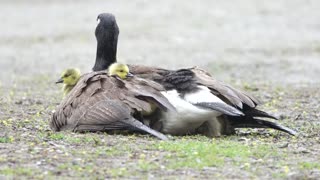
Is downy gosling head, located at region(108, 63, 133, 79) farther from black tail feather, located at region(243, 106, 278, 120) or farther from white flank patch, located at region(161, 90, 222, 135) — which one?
black tail feather, located at region(243, 106, 278, 120)

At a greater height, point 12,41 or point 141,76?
point 141,76

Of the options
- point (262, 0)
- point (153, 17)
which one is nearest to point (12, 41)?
point (153, 17)

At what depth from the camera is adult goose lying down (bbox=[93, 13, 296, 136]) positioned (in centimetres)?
942

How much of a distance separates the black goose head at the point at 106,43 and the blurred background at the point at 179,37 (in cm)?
601

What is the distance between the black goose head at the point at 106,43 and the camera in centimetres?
1139

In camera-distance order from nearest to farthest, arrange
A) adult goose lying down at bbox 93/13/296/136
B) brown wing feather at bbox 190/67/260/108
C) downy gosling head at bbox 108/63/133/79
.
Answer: adult goose lying down at bbox 93/13/296/136, brown wing feather at bbox 190/67/260/108, downy gosling head at bbox 108/63/133/79

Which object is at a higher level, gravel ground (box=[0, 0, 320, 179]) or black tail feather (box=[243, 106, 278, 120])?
black tail feather (box=[243, 106, 278, 120])

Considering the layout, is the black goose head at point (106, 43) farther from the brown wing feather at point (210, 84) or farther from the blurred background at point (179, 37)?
the blurred background at point (179, 37)

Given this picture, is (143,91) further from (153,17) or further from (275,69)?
(153,17)

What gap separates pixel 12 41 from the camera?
23.7 m

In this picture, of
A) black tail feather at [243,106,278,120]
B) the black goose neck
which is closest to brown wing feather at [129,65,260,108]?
black tail feather at [243,106,278,120]

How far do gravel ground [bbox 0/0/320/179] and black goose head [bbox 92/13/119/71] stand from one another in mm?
1034

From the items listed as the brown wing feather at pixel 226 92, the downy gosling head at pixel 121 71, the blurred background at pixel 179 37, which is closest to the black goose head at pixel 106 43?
the downy gosling head at pixel 121 71

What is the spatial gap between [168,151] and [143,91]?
1.17 metres
